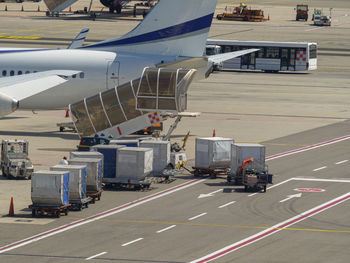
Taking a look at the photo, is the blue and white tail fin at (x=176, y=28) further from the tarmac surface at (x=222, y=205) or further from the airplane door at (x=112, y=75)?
the tarmac surface at (x=222, y=205)

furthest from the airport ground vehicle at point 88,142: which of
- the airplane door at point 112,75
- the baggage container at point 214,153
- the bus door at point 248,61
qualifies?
the bus door at point 248,61

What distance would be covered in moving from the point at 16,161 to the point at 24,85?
5.86m

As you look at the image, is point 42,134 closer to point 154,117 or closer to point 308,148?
point 154,117

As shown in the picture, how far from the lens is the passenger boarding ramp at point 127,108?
58.3 meters

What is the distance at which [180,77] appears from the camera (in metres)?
57.8

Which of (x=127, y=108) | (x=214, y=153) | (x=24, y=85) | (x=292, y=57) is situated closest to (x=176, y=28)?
(x=127, y=108)

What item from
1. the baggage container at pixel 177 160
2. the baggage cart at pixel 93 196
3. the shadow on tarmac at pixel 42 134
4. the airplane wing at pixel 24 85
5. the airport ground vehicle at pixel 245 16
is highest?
the airport ground vehicle at pixel 245 16

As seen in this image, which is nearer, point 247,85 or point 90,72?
point 90,72

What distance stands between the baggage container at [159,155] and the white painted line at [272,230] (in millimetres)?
10728

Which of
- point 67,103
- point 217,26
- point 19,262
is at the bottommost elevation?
point 19,262

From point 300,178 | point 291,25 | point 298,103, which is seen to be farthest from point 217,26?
point 300,178

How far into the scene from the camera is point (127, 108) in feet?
198

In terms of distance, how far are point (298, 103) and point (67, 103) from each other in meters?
28.6

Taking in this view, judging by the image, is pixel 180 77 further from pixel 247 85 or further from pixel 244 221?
pixel 247 85
